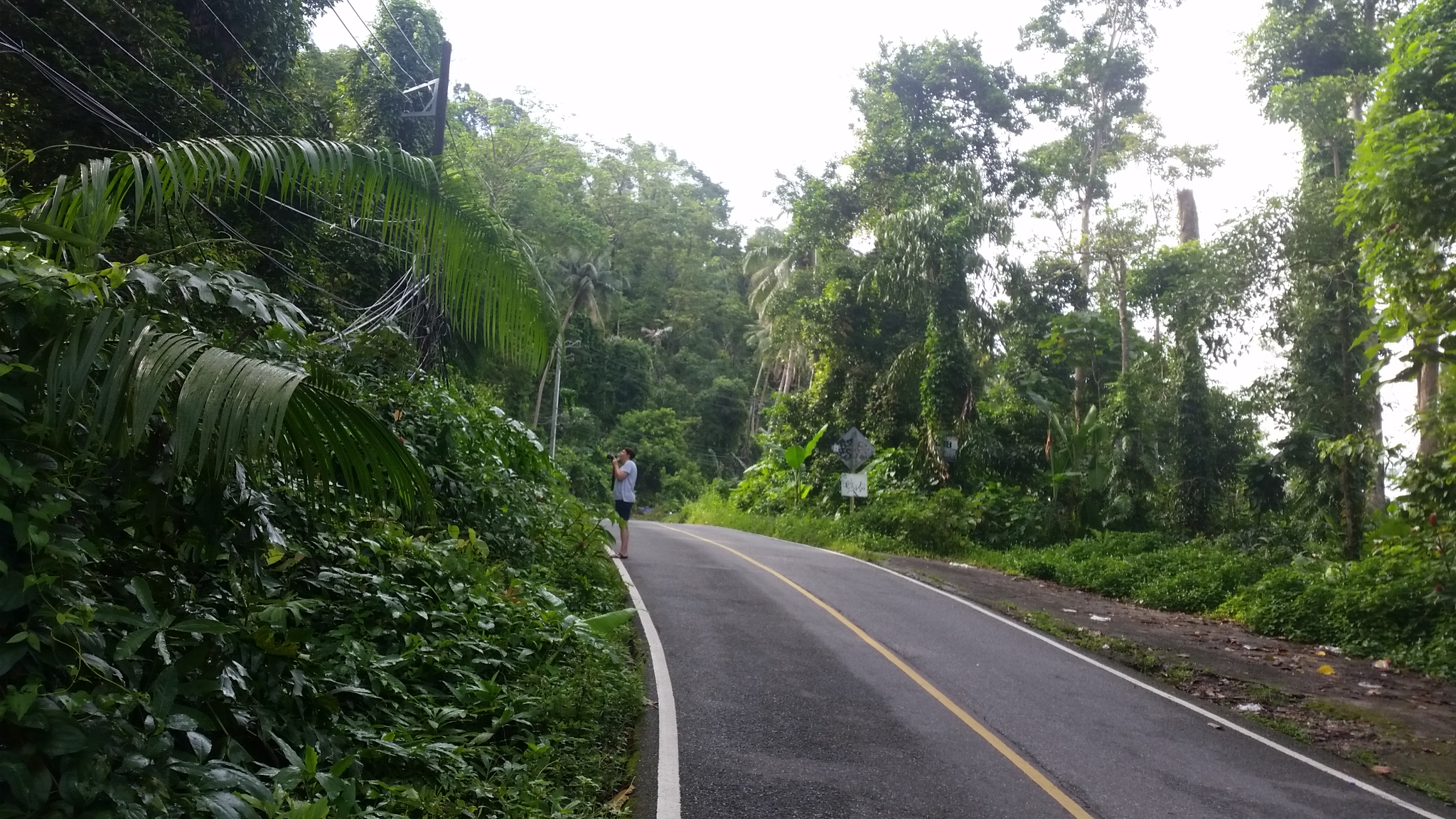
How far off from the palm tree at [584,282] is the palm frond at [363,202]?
37.8 meters

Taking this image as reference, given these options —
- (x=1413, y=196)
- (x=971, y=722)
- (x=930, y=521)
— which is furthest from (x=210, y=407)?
(x=930, y=521)

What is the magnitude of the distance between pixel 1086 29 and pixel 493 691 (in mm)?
32185

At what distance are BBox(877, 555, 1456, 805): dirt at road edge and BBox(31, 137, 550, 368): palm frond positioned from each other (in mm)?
7181

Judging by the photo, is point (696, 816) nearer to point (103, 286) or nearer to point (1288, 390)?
point (103, 286)

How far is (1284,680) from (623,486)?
8818 millimetres

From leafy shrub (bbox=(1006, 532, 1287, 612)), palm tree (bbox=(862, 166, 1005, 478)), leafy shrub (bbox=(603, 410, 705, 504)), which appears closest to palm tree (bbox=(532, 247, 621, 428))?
leafy shrub (bbox=(603, 410, 705, 504))

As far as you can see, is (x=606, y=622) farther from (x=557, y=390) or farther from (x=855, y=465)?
(x=557, y=390)

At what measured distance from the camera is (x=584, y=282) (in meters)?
45.5

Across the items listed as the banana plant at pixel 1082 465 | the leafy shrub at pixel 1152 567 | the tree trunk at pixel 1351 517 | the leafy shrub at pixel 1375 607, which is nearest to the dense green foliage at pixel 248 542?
the leafy shrub at pixel 1375 607

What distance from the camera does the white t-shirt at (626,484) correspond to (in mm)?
14922

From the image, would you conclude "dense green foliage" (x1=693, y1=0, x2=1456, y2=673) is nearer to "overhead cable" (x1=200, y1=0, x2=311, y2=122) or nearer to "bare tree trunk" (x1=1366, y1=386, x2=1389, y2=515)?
"bare tree trunk" (x1=1366, y1=386, x2=1389, y2=515)

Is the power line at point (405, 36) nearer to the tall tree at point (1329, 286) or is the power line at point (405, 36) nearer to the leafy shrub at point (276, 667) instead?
the leafy shrub at point (276, 667)

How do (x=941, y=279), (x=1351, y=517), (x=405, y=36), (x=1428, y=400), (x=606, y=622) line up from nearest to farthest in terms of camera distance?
(x=606, y=622)
(x=405, y=36)
(x=1428, y=400)
(x=1351, y=517)
(x=941, y=279)

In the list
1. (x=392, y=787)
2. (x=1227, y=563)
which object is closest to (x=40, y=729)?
(x=392, y=787)
